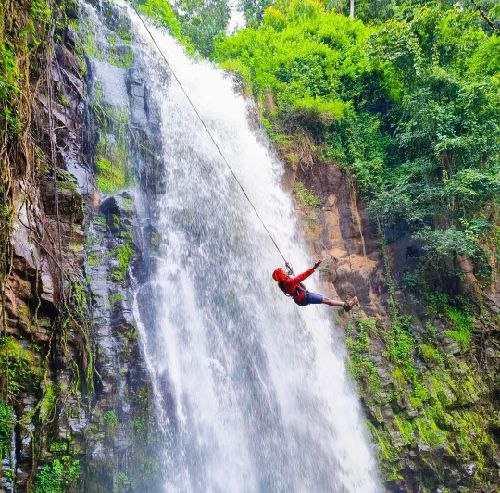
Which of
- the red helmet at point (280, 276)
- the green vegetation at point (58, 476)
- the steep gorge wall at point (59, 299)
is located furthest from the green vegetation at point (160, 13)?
the green vegetation at point (58, 476)

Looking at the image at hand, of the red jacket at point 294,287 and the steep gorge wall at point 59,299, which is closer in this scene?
the steep gorge wall at point 59,299

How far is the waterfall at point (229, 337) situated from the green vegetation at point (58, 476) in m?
1.69

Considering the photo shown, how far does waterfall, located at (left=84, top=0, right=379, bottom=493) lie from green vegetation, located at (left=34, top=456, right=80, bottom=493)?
5.56 feet

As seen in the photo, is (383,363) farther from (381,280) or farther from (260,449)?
(260,449)

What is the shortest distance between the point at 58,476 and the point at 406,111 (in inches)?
457

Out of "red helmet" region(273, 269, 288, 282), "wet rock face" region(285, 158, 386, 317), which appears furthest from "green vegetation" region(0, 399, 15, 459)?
"wet rock face" region(285, 158, 386, 317)

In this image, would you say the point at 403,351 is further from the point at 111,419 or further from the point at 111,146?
the point at 111,146

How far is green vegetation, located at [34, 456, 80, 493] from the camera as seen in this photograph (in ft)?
17.3

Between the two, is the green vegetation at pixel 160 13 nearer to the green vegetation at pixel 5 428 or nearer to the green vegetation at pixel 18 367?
the green vegetation at pixel 18 367

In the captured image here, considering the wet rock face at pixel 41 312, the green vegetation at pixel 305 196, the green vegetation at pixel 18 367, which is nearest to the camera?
the green vegetation at pixel 18 367

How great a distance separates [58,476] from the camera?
18.0 ft

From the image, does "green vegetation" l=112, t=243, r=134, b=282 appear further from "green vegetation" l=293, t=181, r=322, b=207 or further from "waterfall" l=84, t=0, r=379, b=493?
"green vegetation" l=293, t=181, r=322, b=207

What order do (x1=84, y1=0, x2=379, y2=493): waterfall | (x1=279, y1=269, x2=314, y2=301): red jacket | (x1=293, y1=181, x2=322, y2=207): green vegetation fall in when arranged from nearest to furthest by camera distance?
(x1=279, y1=269, x2=314, y2=301): red jacket, (x1=84, y1=0, x2=379, y2=493): waterfall, (x1=293, y1=181, x2=322, y2=207): green vegetation

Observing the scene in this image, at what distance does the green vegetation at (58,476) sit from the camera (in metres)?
5.29
